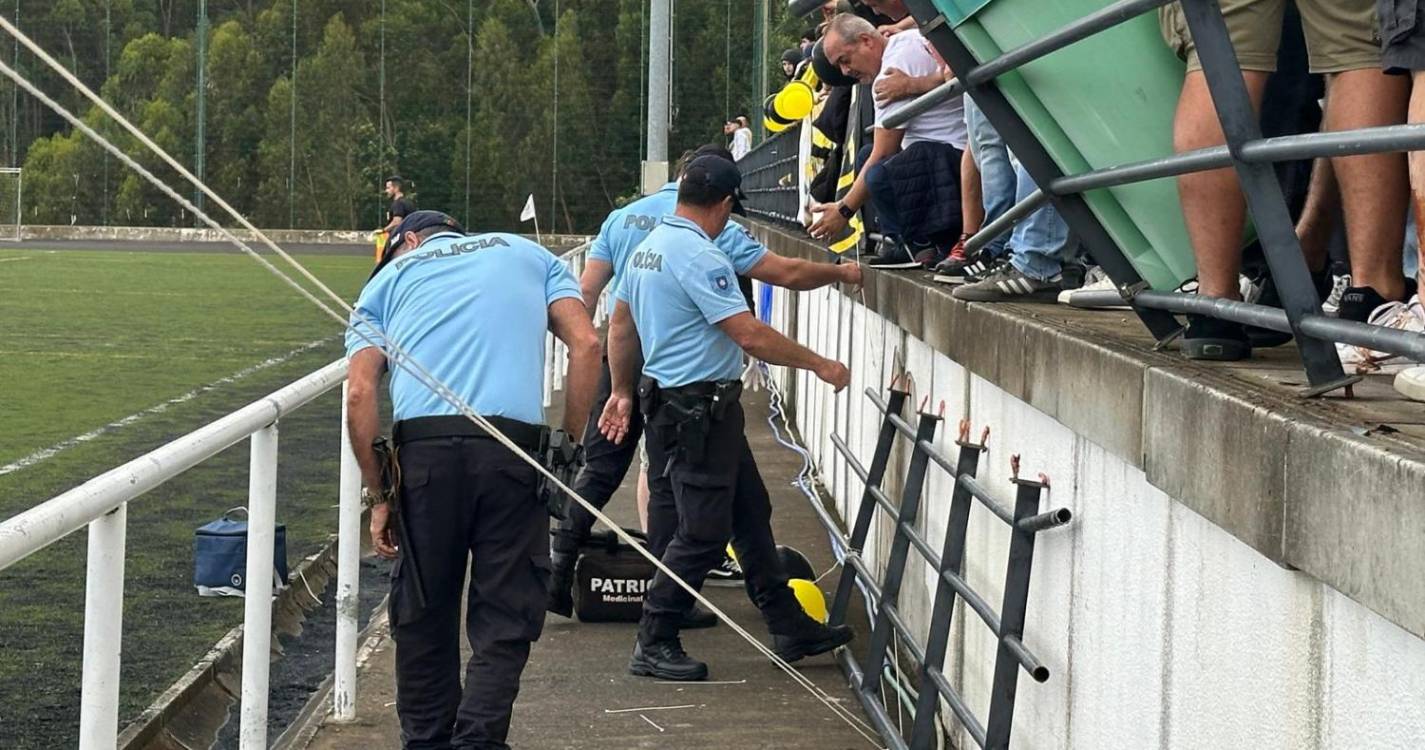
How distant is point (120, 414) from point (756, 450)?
5506mm

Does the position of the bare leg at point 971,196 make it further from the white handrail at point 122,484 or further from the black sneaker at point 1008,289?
the white handrail at point 122,484

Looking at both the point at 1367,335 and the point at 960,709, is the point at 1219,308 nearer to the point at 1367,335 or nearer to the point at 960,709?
the point at 1367,335

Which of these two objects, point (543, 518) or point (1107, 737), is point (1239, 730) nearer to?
point (1107, 737)

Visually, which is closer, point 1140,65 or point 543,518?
point 1140,65

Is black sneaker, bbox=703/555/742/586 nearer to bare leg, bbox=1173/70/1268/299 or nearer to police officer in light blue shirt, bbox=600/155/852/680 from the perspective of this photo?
police officer in light blue shirt, bbox=600/155/852/680

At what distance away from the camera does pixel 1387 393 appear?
10.5 feet

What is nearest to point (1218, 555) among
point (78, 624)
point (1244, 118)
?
point (1244, 118)

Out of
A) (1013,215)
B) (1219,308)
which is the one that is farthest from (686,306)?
(1219,308)

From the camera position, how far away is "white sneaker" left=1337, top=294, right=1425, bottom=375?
344 centimetres

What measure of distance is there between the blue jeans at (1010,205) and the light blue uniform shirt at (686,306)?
98cm

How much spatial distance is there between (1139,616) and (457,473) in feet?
7.23

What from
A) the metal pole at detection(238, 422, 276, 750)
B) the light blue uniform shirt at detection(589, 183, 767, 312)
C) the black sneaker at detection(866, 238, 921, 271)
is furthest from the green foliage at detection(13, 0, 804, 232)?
the metal pole at detection(238, 422, 276, 750)

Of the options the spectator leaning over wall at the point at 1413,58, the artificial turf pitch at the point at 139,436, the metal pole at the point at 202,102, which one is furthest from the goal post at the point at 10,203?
the spectator leaning over wall at the point at 1413,58

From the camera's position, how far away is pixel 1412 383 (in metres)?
3.08
